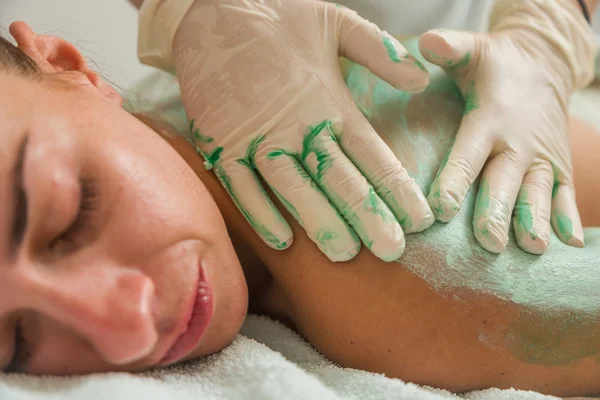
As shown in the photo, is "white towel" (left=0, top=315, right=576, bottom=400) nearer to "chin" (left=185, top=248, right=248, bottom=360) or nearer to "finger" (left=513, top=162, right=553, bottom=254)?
"chin" (left=185, top=248, right=248, bottom=360)

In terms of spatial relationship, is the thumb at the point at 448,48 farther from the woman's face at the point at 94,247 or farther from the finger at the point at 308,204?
the woman's face at the point at 94,247

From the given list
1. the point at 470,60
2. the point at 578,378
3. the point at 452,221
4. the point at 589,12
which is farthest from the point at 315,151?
the point at 589,12

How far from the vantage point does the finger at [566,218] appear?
80 cm

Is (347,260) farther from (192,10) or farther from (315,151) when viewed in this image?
(192,10)

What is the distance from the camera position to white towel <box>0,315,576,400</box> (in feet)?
1.77

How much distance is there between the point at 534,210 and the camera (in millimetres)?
771

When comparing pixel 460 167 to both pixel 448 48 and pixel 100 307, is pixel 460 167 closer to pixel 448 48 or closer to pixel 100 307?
pixel 448 48

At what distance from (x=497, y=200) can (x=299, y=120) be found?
1.08 ft

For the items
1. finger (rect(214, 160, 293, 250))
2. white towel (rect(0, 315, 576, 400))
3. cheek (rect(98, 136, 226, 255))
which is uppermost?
cheek (rect(98, 136, 226, 255))

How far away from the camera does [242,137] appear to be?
79cm

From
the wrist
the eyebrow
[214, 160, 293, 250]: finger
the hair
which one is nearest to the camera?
the eyebrow

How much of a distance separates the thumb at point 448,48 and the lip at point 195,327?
0.53 meters

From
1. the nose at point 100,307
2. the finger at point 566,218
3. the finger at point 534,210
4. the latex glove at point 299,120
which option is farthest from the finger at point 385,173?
the nose at point 100,307

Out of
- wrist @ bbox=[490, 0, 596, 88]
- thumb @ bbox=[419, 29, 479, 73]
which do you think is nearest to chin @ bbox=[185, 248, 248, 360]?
thumb @ bbox=[419, 29, 479, 73]
